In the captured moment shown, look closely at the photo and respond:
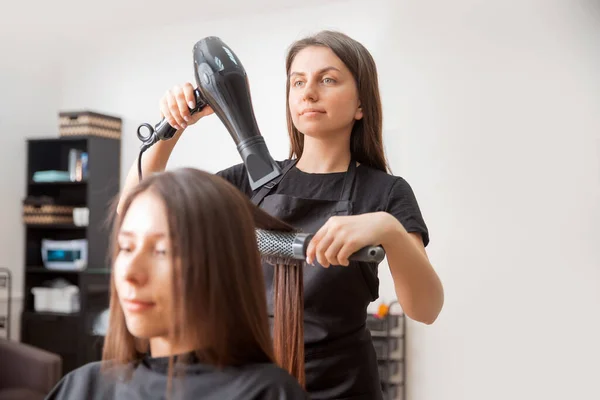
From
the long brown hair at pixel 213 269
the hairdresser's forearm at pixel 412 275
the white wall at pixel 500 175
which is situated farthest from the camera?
the white wall at pixel 500 175

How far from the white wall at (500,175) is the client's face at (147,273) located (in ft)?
11.7

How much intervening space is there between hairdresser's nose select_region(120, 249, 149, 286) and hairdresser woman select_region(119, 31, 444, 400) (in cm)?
37

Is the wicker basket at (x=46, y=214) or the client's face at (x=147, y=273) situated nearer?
the client's face at (x=147, y=273)

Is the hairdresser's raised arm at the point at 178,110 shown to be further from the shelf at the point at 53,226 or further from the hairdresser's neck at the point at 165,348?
the shelf at the point at 53,226

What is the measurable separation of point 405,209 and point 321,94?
0.26m

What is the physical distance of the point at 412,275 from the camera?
1.13 metres

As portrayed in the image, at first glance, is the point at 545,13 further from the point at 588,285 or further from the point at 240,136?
the point at 240,136

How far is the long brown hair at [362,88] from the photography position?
4.25ft

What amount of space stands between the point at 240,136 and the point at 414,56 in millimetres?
3517

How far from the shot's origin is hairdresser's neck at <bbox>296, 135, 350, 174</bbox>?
133 cm

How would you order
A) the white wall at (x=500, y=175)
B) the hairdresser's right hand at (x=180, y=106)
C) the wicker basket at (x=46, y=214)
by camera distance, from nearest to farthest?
1. the hairdresser's right hand at (x=180, y=106)
2. the white wall at (x=500, y=175)
3. the wicker basket at (x=46, y=214)

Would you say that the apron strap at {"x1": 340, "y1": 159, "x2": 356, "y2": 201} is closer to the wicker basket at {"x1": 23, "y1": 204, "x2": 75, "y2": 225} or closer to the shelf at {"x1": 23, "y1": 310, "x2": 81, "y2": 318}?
the shelf at {"x1": 23, "y1": 310, "x2": 81, "y2": 318}

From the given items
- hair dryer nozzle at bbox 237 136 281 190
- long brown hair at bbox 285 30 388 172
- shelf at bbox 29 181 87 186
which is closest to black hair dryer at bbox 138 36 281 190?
hair dryer nozzle at bbox 237 136 281 190

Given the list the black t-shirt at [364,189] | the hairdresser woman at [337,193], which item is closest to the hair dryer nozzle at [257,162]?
the hairdresser woman at [337,193]
